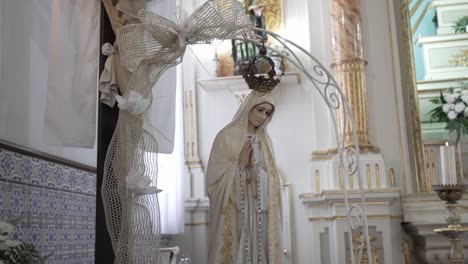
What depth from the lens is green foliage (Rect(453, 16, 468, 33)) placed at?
568 cm

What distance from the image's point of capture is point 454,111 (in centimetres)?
520

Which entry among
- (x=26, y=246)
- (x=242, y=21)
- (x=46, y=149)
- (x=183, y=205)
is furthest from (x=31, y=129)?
(x=183, y=205)

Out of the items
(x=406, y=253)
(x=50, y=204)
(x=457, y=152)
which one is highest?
(x=457, y=152)

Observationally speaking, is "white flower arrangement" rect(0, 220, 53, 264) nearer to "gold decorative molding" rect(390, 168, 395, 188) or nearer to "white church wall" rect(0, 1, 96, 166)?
"white church wall" rect(0, 1, 96, 166)

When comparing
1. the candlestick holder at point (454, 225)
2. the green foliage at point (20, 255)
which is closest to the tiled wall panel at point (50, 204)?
the green foliage at point (20, 255)

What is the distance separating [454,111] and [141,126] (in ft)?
11.7

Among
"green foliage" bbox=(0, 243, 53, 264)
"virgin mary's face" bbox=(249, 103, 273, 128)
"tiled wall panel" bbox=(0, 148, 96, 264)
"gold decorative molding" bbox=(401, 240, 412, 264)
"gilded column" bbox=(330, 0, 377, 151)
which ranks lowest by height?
"gold decorative molding" bbox=(401, 240, 412, 264)

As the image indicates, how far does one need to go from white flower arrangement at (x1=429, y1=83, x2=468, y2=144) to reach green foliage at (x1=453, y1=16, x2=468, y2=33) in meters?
0.68

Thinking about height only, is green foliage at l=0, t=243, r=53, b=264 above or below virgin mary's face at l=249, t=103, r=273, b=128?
below

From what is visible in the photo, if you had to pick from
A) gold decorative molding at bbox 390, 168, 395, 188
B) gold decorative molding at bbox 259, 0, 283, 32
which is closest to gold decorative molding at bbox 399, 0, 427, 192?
gold decorative molding at bbox 390, 168, 395, 188

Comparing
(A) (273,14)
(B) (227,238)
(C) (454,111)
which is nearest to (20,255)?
(B) (227,238)

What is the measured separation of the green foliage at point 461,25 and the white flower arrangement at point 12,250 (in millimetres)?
4807

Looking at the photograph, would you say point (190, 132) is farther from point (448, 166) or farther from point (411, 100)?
point (448, 166)

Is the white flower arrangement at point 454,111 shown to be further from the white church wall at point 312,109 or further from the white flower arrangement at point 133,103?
the white flower arrangement at point 133,103
